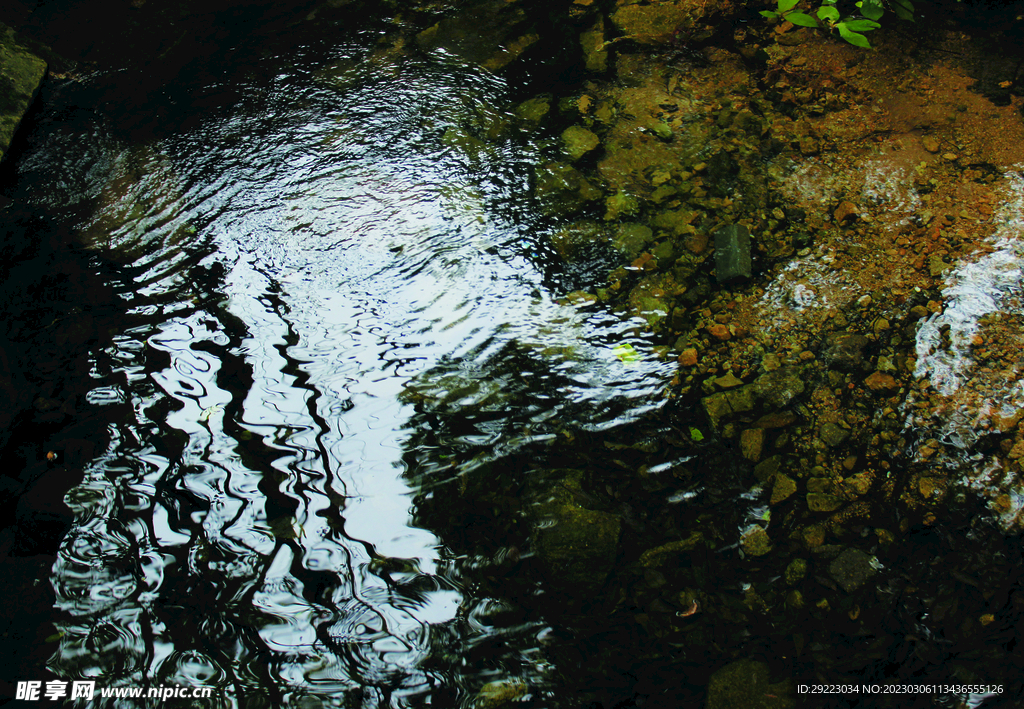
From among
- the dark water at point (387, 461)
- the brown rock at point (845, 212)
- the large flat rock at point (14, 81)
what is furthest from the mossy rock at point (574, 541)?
the large flat rock at point (14, 81)

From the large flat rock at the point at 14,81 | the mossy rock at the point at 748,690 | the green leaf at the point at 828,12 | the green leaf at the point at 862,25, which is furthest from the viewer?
the large flat rock at the point at 14,81

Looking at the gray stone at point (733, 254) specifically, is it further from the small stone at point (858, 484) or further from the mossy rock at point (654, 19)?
the mossy rock at point (654, 19)

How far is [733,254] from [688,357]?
485mm

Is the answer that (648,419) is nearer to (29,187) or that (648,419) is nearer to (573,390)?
(573,390)

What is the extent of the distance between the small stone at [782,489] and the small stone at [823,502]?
0.16ft

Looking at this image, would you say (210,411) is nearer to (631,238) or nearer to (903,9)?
(631,238)

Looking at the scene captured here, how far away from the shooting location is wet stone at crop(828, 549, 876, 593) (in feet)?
5.00

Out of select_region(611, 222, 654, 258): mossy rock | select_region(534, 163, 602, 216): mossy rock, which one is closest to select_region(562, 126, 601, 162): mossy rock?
select_region(534, 163, 602, 216): mossy rock

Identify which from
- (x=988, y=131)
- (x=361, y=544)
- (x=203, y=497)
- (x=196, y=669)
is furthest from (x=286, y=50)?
(x=988, y=131)

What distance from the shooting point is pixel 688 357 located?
200 cm

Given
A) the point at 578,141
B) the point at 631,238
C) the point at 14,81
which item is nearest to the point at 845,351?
the point at 631,238

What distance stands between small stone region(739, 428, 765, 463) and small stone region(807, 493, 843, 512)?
0.18m

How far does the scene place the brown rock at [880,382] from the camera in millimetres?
1813

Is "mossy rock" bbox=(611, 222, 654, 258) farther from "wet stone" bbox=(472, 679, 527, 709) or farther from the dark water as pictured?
"wet stone" bbox=(472, 679, 527, 709)
